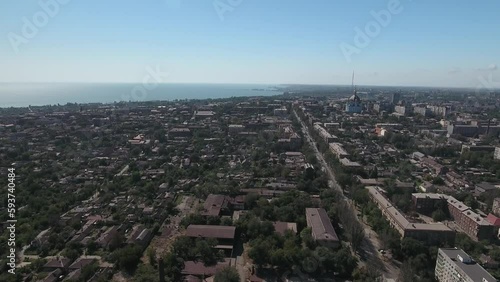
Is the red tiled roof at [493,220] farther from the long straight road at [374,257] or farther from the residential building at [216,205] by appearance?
the residential building at [216,205]

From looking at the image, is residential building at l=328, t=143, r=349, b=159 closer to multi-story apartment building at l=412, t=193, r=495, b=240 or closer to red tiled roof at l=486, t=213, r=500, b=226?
multi-story apartment building at l=412, t=193, r=495, b=240

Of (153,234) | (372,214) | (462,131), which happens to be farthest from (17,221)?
(462,131)

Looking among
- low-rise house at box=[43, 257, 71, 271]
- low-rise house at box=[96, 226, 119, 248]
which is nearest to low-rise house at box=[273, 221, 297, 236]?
low-rise house at box=[96, 226, 119, 248]

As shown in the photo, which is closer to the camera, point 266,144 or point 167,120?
point 266,144

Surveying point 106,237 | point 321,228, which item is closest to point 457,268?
point 321,228

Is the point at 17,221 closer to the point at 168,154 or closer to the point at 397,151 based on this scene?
the point at 168,154

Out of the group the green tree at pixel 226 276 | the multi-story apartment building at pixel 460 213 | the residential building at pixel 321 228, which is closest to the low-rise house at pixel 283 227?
the residential building at pixel 321 228

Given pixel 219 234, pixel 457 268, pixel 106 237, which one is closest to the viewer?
pixel 457 268

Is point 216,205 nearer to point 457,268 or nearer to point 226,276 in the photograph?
point 226,276
